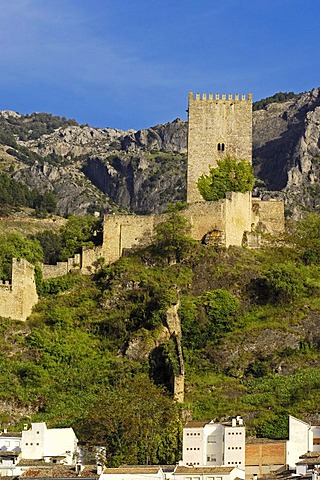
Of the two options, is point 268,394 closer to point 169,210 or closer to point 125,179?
point 169,210

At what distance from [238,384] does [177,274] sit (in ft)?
37.5

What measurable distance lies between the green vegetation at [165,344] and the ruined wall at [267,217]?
1614mm

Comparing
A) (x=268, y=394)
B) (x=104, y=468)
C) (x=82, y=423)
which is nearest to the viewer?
(x=104, y=468)

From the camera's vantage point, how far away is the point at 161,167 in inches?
6348

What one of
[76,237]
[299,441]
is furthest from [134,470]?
[76,237]

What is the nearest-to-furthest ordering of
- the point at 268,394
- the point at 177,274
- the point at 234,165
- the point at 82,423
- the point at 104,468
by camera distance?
the point at 104,468 → the point at 82,423 → the point at 268,394 → the point at 177,274 → the point at 234,165

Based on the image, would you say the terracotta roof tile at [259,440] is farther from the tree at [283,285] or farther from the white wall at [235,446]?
the tree at [283,285]

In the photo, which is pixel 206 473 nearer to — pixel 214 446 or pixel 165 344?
pixel 214 446

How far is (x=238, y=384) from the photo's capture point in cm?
7894

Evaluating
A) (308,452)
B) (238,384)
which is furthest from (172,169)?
(308,452)

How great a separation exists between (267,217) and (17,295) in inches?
703

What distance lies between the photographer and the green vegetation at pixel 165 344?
72.2 metres

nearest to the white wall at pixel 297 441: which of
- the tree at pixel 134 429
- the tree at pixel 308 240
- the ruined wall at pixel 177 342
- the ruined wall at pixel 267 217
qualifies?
the tree at pixel 134 429

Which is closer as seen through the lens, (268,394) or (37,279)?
(268,394)
